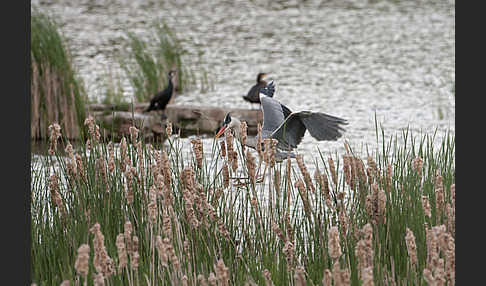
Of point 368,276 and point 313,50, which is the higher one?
point 313,50

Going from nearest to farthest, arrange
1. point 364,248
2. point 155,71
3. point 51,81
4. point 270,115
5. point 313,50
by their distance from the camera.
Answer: point 364,248 < point 270,115 < point 51,81 < point 155,71 < point 313,50

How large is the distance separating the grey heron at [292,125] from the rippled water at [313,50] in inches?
79.3

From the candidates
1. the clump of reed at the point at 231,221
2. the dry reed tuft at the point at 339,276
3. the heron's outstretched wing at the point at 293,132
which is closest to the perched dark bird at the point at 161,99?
the heron's outstretched wing at the point at 293,132

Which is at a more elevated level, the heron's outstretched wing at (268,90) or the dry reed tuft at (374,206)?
the heron's outstretched wing at (268,90)

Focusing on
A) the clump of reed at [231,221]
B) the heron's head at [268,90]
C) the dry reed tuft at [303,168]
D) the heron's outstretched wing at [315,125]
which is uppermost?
the heron's head at [268,90]

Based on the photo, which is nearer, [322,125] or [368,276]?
[368,276]

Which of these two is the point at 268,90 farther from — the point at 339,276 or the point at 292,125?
the point at 339,276

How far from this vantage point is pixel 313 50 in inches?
516

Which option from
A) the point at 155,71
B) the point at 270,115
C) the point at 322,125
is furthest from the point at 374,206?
the point at 155,71

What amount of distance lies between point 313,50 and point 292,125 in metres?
9.26

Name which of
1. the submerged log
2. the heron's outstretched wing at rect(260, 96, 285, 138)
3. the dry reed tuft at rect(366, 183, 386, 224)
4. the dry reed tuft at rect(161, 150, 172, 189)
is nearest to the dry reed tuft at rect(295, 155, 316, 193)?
the dry reed tuft at rect(366, 183, 386, 224)

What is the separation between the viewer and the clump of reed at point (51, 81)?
715 cm

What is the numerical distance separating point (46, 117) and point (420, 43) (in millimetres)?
8050

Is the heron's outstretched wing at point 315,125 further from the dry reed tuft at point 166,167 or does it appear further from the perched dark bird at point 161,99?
the perched dark bird at point 161,99
